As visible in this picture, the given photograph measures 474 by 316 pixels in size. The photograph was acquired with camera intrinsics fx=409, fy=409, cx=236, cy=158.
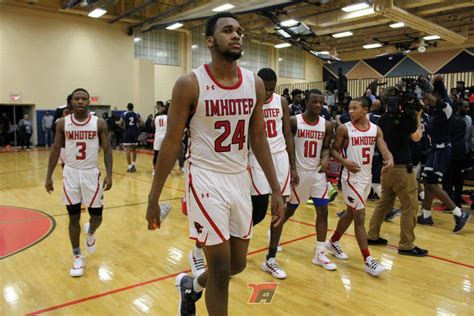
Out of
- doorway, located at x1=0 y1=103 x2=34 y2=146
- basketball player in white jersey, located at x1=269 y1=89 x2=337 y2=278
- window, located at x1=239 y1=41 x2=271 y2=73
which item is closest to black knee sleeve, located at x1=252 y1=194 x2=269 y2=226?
basketball player in white jersey, located at x1=269 y1=89 x2=337 y2=278

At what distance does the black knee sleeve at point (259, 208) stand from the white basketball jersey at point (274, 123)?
0.83 metres

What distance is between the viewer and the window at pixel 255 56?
84.6 ft

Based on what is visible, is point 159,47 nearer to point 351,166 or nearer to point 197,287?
point 351,166

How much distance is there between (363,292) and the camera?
12.5 feet

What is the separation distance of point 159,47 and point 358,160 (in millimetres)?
20377

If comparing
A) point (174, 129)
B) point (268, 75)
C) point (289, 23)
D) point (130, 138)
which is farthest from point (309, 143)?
point (289, 23)

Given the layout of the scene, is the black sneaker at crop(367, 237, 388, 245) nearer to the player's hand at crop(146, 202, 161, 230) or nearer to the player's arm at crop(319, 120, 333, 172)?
the player's arm at crop(319, 120, 333, 172)

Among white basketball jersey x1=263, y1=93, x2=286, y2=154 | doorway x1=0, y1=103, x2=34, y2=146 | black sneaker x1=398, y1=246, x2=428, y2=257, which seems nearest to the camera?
white basketball jersey x1=263, y1=93, x2=286, y2=154

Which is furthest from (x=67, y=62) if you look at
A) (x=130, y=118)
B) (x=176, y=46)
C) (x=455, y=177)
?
(x=455, y=177)

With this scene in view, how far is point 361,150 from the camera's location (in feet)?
14.6

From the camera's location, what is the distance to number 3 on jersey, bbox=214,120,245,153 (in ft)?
7.94

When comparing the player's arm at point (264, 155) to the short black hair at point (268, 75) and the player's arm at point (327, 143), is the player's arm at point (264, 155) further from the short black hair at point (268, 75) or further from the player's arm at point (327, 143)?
the player's arm at point (327, 143)

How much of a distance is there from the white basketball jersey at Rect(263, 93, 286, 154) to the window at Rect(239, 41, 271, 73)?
854 inches

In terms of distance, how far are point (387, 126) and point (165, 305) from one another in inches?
127
